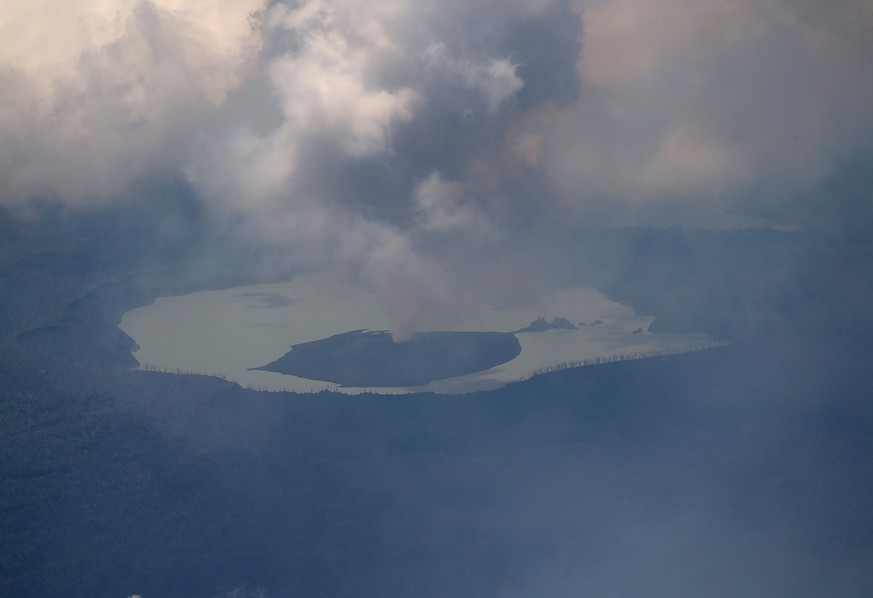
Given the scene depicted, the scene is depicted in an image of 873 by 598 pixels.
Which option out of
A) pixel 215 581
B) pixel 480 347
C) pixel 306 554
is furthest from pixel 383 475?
pixel 480 347

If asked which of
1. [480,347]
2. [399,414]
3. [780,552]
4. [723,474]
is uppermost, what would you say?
[480,347]

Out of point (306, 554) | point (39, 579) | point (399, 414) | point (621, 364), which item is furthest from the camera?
point (621, 364)

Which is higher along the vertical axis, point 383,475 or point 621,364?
point 621,364

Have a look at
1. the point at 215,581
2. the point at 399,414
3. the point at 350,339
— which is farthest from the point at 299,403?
the point at 215,581

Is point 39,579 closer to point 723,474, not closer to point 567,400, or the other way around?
point 567,400

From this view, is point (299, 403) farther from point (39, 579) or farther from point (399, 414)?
point (39, 579)

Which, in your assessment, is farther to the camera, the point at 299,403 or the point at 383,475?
the point at 299,403

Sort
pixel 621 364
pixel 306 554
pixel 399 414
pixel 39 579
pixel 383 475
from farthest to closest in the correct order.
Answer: pixel 621 364 < pixel 399 414 < pixel 383 475 < pixel 306 554 < pixel 39 579

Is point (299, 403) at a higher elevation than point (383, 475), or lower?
higher

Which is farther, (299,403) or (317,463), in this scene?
(299,403)
